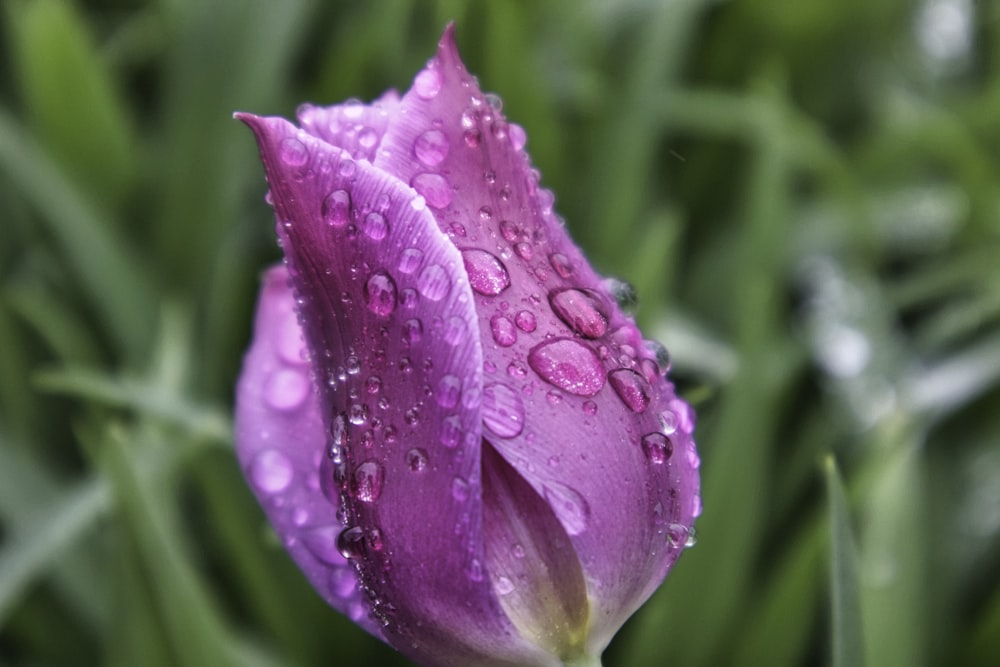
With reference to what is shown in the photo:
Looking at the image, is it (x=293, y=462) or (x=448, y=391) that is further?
(x=293, y=462)

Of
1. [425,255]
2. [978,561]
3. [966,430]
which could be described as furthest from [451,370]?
[966,430]

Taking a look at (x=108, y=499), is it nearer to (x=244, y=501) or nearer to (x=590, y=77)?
(x=244, y=501)

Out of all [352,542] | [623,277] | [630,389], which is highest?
[623,277]

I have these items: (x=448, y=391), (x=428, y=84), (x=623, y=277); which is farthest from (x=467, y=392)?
(x=623, y=277)

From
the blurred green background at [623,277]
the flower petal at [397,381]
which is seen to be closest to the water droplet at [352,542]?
the flower petal at [397,381]

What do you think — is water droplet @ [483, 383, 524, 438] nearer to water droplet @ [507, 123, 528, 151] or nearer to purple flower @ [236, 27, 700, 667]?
purple flower @ [236, 27, 700, 667]

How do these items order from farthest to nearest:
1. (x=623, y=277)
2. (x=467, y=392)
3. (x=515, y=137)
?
(x=623, y=277) → (x=515, y=137) → (x=467, y=392)

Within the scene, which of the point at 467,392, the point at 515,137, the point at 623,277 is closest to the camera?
the point at 467,392

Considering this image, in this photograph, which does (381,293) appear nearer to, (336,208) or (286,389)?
(336,208)
